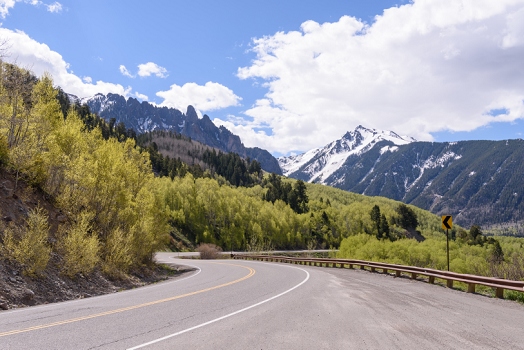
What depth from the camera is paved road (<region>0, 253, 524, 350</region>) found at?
685 centimetres

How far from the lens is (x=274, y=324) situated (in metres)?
8.52

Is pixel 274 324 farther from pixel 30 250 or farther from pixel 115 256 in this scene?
pixel 115 256

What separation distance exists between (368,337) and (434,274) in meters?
13.1

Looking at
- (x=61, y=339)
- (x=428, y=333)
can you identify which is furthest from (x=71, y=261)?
(x=428, y=333)

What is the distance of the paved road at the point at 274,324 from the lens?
22.5ft

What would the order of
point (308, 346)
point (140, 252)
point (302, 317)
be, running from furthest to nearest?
point (140, 252) < point (302, 317) < point (308, 346)

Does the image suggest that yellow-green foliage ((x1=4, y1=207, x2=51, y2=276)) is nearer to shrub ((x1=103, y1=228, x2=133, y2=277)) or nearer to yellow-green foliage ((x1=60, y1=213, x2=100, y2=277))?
yellow-green foliage ((x1=60, y1=213, x2=100, y2=277))

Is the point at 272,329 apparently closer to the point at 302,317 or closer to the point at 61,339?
the point at 302,317

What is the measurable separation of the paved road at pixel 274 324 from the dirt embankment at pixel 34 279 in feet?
11.7

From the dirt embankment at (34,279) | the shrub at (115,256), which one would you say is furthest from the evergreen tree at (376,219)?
the shrub at (115,256)

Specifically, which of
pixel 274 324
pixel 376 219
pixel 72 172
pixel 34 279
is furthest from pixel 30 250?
pixel 376 219

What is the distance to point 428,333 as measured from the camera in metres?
7.70

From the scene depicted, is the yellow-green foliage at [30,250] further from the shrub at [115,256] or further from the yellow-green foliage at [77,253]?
the shrub at [115,256]

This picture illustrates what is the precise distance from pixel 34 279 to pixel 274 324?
11541 mm
